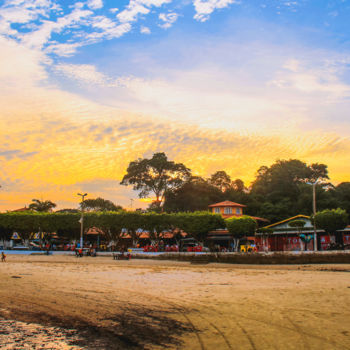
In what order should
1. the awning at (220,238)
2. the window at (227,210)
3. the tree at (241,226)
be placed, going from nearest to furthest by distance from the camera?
1. the tree at (241,226)
2. the awning at (220,238)
3. the window at (227,210)

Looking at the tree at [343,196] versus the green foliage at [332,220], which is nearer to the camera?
the green foliage at [332,220]

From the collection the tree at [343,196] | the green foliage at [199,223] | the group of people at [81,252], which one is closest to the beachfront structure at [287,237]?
the green foliage at [199,223]

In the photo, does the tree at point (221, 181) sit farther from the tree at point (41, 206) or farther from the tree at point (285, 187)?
the tree at point (41, 206)

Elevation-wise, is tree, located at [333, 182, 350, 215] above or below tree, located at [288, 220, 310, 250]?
above

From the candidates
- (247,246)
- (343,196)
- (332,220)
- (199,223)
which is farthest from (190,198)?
(332,220)

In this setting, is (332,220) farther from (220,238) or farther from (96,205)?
(96,205)

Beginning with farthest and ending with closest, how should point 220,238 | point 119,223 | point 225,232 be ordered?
point 220,238 < point 225,232 < point 119,223

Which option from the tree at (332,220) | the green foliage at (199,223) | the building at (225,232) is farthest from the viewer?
the building at (225,232)

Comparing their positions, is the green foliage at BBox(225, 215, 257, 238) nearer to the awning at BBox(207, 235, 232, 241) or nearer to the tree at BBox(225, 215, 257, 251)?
the tree at BBox(225, 215, 257, 251)

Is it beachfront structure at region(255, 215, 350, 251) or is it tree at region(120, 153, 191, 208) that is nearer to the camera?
beachfront structure at region(255, 215, 350, 251)

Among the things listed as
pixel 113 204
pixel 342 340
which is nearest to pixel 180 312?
pixel 342 340

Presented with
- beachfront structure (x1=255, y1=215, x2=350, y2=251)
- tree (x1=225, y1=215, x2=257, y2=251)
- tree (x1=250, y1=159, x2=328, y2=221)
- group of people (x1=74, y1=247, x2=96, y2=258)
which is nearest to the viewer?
group of people (x1=74, y1=247, x2=96, y2=258)

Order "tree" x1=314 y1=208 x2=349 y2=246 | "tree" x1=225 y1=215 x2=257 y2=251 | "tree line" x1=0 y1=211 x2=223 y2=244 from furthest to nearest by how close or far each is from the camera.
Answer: "tree line" x1=0 y1=211 x2=223 y2=244 → "tree" x1=225 y1=215 x2=257 y2=251 → "tree" x1=314 y1=208 x2=349 y2=246

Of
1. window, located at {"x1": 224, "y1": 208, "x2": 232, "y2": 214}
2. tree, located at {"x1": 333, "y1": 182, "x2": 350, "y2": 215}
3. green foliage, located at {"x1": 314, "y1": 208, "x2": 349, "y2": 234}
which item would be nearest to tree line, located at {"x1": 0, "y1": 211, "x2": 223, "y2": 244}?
window, located at {"x1": 224, "y1": 208, "x2": 232, "y2": 214}
